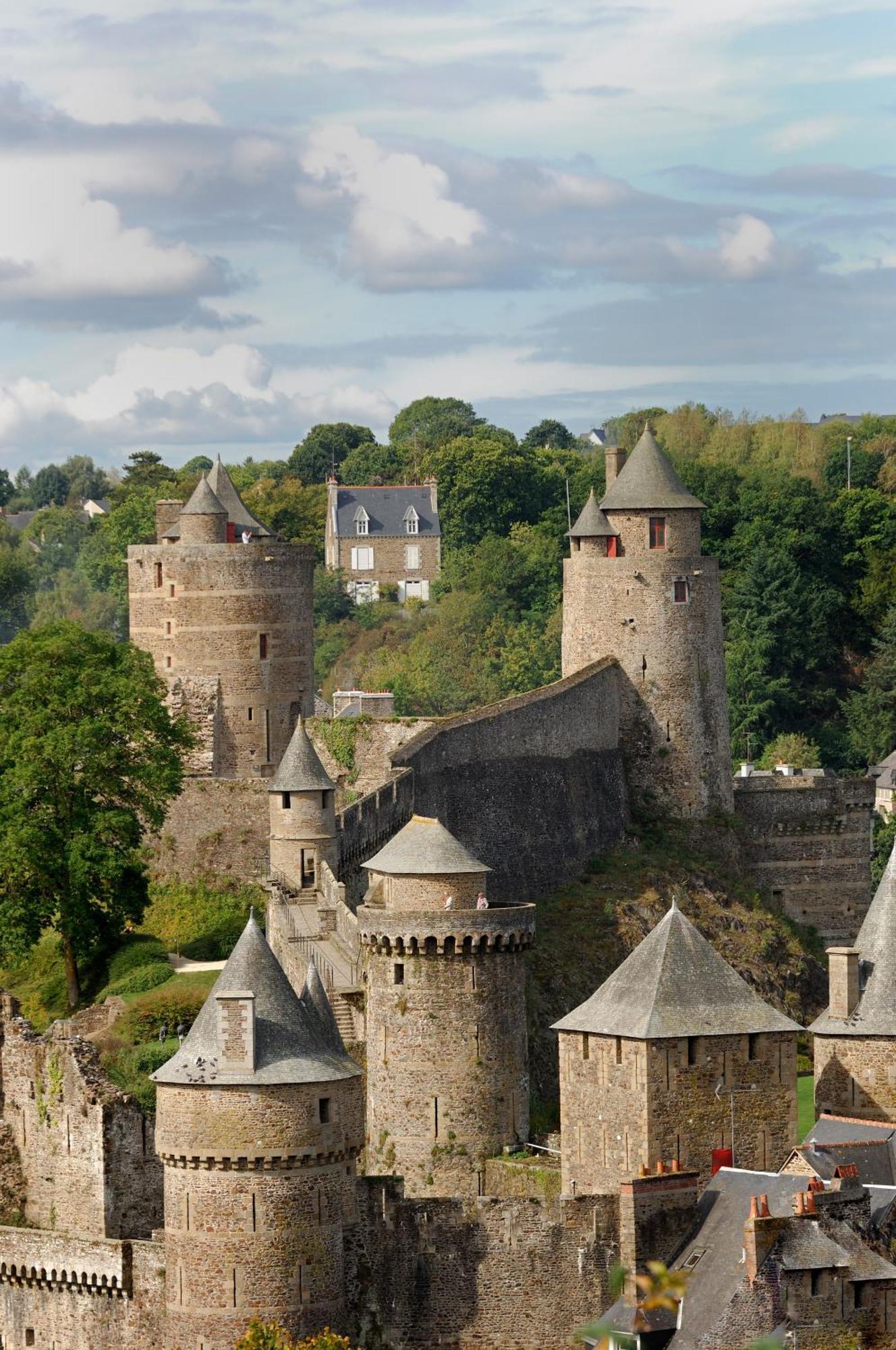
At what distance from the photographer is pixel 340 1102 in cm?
4734

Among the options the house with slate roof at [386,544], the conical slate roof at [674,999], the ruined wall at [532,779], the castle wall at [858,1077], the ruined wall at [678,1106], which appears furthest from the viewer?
the house with slate roof at [386,544]

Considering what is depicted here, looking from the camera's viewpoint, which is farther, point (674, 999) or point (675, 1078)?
point (674, 999)

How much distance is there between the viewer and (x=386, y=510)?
139875mm

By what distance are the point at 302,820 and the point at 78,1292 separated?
1286 cm

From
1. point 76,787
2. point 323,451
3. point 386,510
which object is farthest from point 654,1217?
point 323,451

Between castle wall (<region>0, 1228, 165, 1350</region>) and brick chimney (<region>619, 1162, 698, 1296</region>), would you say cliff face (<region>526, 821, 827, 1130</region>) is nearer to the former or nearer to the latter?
castle wall (<region>0, 1228, 165, 1350</region>)

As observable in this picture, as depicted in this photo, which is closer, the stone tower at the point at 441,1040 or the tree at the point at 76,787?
the stone tower at the point at 441,1040

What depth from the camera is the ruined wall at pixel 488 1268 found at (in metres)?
48.3

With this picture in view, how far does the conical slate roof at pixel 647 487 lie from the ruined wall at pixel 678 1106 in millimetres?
28382

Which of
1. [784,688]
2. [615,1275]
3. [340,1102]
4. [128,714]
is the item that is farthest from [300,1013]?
[784,688]

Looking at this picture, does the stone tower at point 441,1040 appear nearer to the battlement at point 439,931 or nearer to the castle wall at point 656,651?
the battlement at point 439,931

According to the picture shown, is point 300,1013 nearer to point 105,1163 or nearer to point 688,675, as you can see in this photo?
point 105,1163

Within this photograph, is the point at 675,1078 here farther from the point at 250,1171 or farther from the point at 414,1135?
the point at 250,1171

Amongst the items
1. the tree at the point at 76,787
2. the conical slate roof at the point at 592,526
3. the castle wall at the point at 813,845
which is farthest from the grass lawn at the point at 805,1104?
the conical slate roof at the point at 592,526
